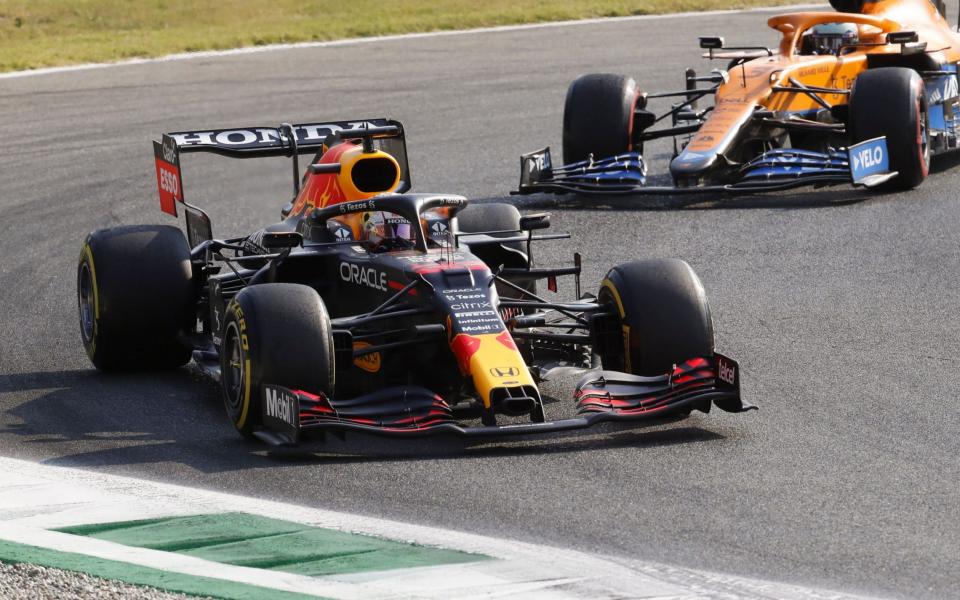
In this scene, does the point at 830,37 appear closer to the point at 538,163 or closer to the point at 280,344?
the point at 538,163

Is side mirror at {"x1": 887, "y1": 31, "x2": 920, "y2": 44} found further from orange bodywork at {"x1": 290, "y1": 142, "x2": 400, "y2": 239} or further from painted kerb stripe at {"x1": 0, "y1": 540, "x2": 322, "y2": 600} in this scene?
painted kerb stripe at {"x1": 0, "y1": 540, "x2": 322, "y2": 600}

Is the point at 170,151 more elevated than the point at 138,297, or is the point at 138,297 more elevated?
the point at 170,151

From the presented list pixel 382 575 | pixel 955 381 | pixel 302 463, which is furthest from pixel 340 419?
pixel 955 381

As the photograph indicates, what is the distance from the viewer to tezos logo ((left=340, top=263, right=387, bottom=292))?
877 centimetres

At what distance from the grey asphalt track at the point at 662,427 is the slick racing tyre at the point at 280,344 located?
348 mm

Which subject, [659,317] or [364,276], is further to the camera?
[364,276]

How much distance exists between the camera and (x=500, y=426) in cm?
765

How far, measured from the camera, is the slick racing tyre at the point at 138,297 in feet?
31.8

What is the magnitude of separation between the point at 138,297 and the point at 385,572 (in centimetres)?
426

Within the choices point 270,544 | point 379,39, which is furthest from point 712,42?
point 379,39

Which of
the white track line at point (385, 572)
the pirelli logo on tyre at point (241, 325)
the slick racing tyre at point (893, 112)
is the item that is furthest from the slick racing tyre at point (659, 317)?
the slick racing tyre at point (893, 112)

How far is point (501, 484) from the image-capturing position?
7.30 metres

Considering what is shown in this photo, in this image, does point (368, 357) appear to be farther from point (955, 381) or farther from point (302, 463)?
point (955, 381)

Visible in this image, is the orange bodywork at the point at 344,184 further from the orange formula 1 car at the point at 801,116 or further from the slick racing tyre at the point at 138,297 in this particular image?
the orange formula 1 car at the point at 801,116
